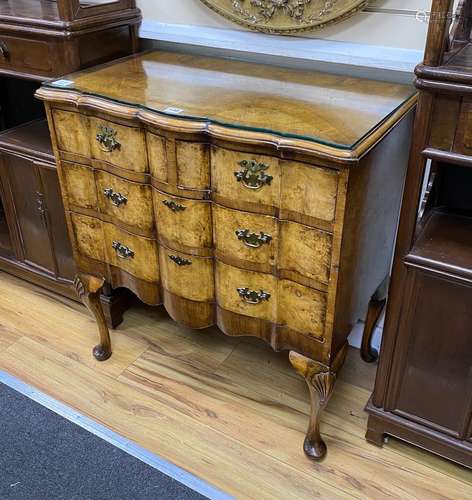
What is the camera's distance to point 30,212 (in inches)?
78.3

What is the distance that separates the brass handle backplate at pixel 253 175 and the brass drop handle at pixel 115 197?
38 cm

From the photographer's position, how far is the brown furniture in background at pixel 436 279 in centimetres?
111

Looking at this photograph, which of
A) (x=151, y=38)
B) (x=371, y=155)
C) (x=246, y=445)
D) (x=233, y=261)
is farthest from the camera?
(x=151, y=38)

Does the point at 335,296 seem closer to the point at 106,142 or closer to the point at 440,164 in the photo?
the point at 440,164

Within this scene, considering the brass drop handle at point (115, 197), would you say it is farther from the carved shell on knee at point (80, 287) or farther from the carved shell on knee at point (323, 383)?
the carved shell on knee at point (323, 383)

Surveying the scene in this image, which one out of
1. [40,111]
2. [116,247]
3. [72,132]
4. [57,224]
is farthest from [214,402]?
[40,111]

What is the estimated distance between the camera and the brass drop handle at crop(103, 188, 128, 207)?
149cm

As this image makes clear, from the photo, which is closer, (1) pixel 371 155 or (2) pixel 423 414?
(1) pixel 371 155

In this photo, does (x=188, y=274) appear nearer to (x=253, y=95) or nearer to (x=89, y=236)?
(x=89, y=236)

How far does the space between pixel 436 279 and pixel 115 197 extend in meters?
0.83

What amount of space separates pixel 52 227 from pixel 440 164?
126cm

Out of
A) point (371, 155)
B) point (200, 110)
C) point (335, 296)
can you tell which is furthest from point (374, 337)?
point (200, 110)

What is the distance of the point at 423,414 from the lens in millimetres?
1482

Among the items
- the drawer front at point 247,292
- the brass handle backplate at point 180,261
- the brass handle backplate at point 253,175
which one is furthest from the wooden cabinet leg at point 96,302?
the brass handle backplate at point 253,175
